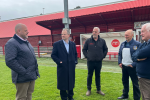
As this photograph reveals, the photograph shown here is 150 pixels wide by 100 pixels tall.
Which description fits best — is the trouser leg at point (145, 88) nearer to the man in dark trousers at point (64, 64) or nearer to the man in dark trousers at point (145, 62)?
the man in dark trousers at point (145, 62)

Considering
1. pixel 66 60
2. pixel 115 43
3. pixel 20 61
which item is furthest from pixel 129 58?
pixel 115 43

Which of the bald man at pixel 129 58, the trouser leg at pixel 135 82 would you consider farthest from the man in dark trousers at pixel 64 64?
the trouser leg at pixel 135 82

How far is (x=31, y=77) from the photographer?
235cm

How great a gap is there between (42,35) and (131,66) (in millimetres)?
16588

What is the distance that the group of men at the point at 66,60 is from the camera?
2.12 m

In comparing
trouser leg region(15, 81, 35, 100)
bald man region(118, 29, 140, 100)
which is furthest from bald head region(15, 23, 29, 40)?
bald man region(118, 29, 140, 100)

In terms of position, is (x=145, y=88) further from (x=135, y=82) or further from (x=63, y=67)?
(x=63, y=67)

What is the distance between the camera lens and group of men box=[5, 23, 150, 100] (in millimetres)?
2117

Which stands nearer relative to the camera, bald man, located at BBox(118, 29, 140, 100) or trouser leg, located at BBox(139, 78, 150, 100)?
trouser leg, located at BBox(139, 78, 150, 100)

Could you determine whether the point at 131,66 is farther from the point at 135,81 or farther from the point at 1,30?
the point at 1,30

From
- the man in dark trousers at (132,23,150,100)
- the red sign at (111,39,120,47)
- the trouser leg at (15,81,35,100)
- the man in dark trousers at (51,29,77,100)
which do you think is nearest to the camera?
the man in dark trousers at (132,23,150,100)

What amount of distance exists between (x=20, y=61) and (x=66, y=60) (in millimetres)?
1202

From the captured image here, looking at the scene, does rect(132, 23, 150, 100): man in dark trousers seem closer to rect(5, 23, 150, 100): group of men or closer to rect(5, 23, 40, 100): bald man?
rect(5, 23, 150, 100): group of men

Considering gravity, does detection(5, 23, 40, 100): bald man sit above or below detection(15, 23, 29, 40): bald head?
below
